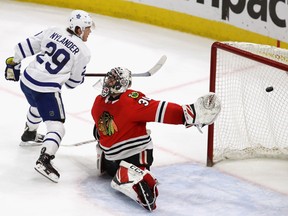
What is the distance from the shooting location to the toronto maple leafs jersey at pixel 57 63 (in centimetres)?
498

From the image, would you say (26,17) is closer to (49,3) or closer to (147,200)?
(49,3)

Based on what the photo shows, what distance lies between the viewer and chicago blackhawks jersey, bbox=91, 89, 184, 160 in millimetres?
4582

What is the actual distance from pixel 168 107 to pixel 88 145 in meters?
1.05

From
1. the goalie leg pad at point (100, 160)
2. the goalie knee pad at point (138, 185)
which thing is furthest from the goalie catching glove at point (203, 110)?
the goalie leg pad at point (100, 160)

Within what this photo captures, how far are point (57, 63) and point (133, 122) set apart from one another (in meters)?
0.61

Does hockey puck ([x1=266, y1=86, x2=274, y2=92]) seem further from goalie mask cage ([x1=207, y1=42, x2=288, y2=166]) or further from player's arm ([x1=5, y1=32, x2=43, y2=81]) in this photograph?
player's arm ([x1=5, y1=32, x2=43, y2=81])

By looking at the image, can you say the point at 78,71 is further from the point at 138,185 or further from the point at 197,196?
the point at 197,196

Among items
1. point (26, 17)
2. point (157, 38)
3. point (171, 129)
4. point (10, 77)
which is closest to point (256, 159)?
point (171, 129)

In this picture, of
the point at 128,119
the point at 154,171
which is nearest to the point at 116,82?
the point at 128,119

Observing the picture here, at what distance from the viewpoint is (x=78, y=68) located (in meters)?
5.04

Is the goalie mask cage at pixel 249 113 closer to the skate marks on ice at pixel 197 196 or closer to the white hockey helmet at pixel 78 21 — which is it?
the skate marks on ice at pixel 197 196

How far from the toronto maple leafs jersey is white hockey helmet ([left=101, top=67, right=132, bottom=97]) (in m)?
0.33

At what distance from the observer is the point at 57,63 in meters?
4.99

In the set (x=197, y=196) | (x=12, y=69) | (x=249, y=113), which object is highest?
(x=12, y=69)
